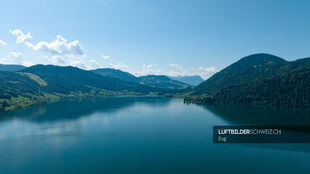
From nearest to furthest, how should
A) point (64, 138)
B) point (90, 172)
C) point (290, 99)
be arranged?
point (90, 172) < point (64, 138) < point (290, 99)

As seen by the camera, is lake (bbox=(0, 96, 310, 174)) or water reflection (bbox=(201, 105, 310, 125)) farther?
water reflection (bbox=(201, 105, 310, 125))

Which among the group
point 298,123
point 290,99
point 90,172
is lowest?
point 90,172

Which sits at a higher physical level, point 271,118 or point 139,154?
point 271,118

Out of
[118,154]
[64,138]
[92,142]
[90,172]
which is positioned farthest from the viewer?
[64,138]

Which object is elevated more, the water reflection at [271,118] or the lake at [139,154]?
the water reflection at [271,118]

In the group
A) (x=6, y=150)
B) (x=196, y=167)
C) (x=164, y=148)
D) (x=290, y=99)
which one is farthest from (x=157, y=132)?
(x=290, y=99)

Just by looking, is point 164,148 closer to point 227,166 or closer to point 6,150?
point 227,166

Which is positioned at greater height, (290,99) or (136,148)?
(290,99)

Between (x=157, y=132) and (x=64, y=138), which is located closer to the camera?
(x=64, y=138)

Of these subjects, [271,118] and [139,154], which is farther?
[271,118]

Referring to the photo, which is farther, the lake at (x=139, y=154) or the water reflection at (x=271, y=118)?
the water reflection at (x=271, y=118)

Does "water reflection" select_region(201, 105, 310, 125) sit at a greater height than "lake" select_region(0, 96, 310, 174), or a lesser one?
greater
